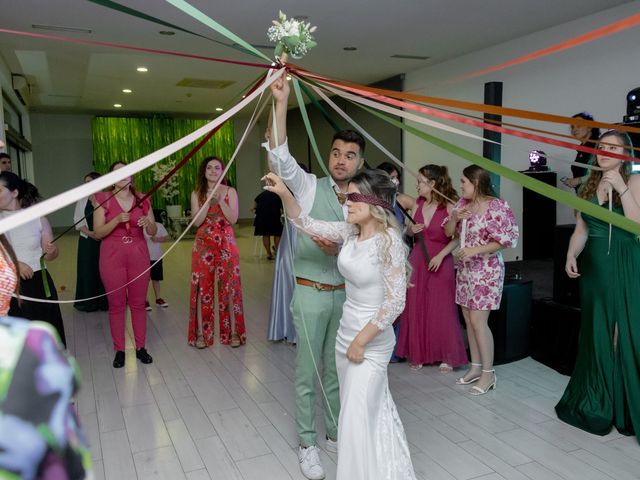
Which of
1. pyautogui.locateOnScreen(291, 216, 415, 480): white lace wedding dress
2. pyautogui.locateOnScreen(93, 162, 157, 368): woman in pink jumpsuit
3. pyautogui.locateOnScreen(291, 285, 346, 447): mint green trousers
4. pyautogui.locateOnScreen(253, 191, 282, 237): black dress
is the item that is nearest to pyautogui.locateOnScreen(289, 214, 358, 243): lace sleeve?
pyautogui.locateOnScreen(291, 216, 415, 480): white lace wedding dress

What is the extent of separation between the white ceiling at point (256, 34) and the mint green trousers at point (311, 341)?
4035 mm

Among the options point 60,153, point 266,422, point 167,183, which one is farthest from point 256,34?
point 60,153

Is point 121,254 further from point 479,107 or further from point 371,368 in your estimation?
point 479,107

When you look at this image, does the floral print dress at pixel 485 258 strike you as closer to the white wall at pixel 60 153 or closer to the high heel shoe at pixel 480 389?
the high heel shoe at pixel 480 389

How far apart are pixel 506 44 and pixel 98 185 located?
7.53 m

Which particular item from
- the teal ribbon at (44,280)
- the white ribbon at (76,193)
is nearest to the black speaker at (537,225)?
the teal ribbon at (44,280)

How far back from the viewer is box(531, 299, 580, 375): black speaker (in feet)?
12.7

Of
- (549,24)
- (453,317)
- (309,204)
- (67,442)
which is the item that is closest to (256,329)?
(453,317)

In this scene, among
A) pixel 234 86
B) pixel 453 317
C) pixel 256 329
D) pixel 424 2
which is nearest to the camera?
pixel 453 317

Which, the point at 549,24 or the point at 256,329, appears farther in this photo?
the point at 549,24

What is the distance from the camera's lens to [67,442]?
2.02ft

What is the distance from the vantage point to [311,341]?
102 inches

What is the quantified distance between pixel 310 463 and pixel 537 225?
5649 mm

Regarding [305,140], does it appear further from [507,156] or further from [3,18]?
[3,18]
